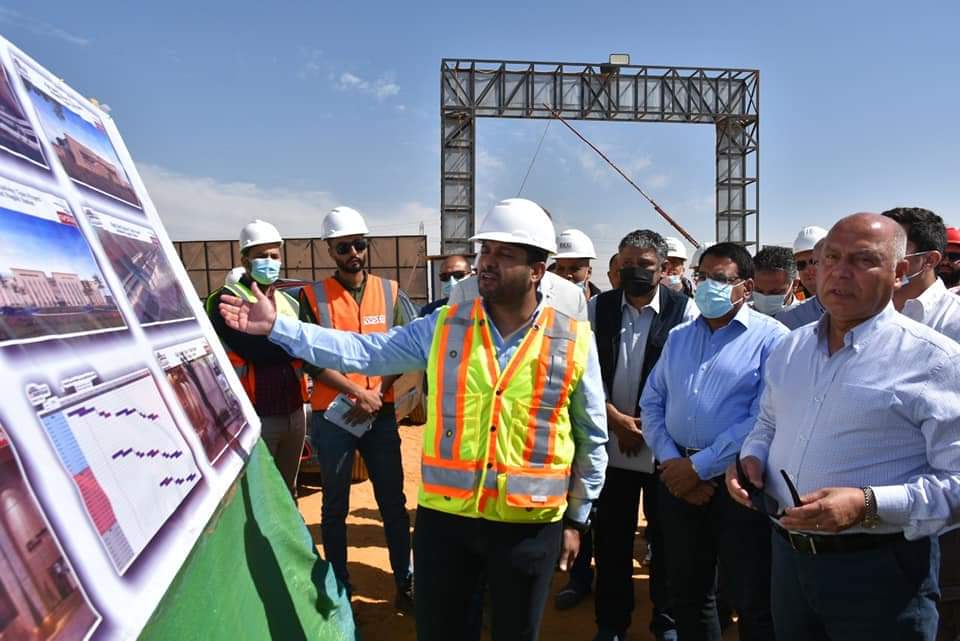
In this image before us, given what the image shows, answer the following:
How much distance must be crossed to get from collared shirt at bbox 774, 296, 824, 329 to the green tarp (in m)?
3.06

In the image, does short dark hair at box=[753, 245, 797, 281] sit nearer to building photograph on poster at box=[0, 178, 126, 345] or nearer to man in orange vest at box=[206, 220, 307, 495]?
Answer: man in orange vest at box=[206, 220, 307, 495]

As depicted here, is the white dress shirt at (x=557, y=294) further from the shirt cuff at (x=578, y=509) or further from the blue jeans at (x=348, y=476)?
the shirt cuff at (x=578, y=509)

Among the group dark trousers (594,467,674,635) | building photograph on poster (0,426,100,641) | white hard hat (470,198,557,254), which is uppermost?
white hard hat (470,198,557,254)

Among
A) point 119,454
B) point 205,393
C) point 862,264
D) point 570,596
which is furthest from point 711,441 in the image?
point 119,454

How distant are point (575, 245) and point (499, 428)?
3.31 meters

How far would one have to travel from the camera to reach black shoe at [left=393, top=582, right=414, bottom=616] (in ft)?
11.9

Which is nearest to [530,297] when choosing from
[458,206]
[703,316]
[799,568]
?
[703,316]

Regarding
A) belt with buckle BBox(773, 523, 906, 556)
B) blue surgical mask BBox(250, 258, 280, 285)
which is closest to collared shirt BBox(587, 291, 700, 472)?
belt with buckle BBox(773, 523, 906, 556)

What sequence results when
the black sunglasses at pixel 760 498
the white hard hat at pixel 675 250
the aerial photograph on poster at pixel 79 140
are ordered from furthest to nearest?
the white hard hat at pixel 675 250 → the black sunglasses at pixel 760 498 → the aerial photograph on poster at pixel 79 140

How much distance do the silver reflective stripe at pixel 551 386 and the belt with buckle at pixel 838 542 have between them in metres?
0.79

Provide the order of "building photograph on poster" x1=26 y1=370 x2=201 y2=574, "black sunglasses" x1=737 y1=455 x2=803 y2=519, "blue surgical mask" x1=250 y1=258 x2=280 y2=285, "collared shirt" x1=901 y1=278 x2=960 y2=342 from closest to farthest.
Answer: "building photograph on poster" x1=26 y1=370 x2=201 y2=574 < "black sunglasses" x1=737 y1=455 x2=803 y2=519 < "collared shirt" x1=901 y1=278 x2=960 y2=342 < "blue surgical mask" x1=250 y1=258 x2=280 y2=285

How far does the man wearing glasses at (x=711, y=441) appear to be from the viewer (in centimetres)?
258

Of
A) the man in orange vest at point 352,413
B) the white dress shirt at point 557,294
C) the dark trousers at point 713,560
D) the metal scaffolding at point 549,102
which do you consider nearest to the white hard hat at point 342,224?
the man in orange vest at point 352,413

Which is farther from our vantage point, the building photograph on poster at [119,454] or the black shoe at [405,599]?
the black shoe at [405,599]
